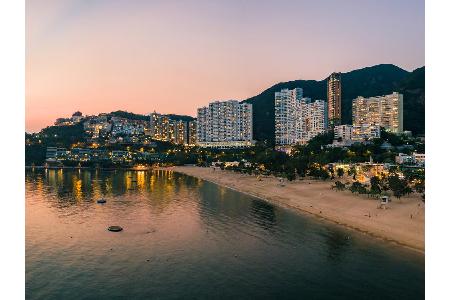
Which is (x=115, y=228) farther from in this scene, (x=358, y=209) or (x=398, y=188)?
(x=398, y=188)

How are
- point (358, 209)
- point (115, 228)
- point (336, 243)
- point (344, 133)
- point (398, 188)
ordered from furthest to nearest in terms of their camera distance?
point (344, 133) → point (398, 188) → point (358, 209) → point (115, 228) → point (336, 243)

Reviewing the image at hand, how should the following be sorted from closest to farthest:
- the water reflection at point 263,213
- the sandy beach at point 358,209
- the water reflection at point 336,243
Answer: the water reflection at point 336,243, the sandy beach at point 358,209, the water reflection at point 263,213

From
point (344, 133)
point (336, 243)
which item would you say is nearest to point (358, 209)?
point (336, 243)

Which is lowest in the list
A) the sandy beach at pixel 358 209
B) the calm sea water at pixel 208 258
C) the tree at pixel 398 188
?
the calm sea water at pixel 208 258

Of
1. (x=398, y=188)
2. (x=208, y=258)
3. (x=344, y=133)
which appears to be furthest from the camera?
(x=344, y=133)

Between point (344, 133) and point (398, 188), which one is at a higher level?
point (344, 133)

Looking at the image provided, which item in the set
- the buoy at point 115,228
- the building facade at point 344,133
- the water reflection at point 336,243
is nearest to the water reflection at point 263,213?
the water reflection at point 336,243

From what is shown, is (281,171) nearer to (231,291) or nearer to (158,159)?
(231,291)

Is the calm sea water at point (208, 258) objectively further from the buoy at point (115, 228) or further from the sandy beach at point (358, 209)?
the sandy beach at point (358, 209)
